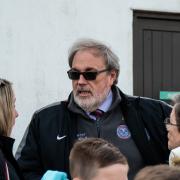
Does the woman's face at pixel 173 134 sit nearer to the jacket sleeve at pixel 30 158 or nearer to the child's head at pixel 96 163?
the child's head at pixel 96 163

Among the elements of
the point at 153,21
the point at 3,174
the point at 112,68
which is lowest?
the point at 3,174

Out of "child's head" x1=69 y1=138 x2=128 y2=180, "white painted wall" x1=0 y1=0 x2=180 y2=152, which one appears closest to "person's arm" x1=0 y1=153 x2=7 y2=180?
"child's head" x1=69 y1=138 x2=128 y2=180

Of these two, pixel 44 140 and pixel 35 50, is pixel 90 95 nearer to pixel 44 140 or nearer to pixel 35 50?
pixel 44 140

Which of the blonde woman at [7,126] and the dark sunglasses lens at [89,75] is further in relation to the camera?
the dark sunglasses lens at [89,75]

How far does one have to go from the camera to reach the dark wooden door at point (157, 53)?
236 inches

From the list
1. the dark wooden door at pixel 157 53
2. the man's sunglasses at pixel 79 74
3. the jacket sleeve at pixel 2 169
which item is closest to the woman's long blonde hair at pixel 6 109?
the jacket sleeve at pixel 2 169

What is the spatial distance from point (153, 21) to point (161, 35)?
200mm

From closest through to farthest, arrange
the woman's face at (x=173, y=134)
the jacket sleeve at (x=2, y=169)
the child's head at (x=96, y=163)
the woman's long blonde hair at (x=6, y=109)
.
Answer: the child's head at (x=96, y=163), the jacket sleeve at (x=2, y=169), the woman's long blonde hair at (x=6, y=109), the woman's face at (x=173, y=134)

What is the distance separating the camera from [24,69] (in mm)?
5168

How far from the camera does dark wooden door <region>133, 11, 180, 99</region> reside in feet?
19.6

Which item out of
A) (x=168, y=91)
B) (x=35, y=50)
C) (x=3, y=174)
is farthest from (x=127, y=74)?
(x=3, y=174)

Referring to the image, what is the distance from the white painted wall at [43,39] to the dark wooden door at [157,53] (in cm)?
50

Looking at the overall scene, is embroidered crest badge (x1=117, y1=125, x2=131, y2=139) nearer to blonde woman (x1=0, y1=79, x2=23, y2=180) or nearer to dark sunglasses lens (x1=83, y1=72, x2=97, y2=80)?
dark sunglasses lens (x1=83, y1=72, x2=97, y2=80)

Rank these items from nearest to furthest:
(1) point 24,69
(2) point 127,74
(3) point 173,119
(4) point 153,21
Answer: (3) point 173,119 → (1) point 24,69 → (2) point 127,74 → (4) point 153,21
